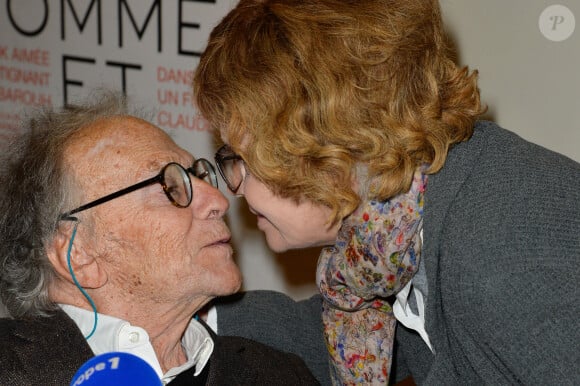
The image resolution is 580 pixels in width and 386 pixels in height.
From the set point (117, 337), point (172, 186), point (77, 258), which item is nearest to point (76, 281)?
point (77, 258)

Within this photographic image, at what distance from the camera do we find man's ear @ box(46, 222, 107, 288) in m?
1.67

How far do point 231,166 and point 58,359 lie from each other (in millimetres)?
576

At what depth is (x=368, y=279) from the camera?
5.59ft

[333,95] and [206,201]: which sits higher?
[333,95]

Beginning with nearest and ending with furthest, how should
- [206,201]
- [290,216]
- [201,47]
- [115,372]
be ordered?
[115,372] → [290,216] → [206,201] → [201,47]

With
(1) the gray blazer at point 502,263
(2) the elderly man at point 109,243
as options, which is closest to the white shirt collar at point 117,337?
(2) the elderly man at point 109,243

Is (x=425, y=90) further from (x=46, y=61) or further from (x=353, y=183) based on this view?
(x=46, y=61)

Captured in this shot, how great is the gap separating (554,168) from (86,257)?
105 centimetres

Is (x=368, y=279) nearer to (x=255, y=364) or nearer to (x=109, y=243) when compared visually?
(x=255, y=364)

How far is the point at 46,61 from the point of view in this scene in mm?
3465

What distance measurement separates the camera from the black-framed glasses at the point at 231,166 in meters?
1.68

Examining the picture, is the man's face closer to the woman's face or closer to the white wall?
the woman's face

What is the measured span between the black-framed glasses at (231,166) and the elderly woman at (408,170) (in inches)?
2.9

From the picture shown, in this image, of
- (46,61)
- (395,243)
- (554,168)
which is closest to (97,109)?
(395,243)
